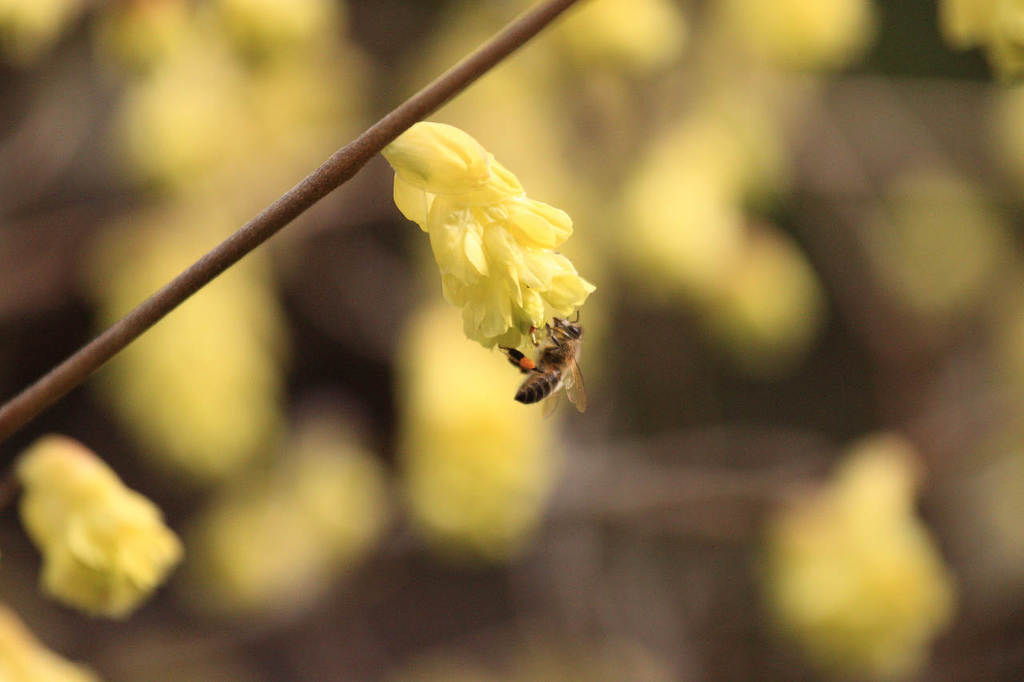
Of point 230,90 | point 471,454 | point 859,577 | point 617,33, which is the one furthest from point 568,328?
point 230,90

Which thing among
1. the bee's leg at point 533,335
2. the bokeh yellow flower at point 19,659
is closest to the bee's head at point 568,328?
the bee's leg at point 533,335

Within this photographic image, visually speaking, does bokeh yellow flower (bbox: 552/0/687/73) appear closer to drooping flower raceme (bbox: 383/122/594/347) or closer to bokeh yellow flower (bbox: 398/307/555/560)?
bokeh yellow flower (bbox: 398/307/555/560)

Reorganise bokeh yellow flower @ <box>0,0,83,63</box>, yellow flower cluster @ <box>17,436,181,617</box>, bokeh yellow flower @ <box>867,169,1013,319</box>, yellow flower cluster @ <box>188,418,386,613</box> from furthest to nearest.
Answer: bokeh yellow flower @ <box>867,169,1013,319</box>, yellow flower cluster @ <box>188,418,386,613</box>, bokeh yellow flower @ <box>0,0,83,63</box>, yellow flower cluster @ <box>17,436,181,617</box>

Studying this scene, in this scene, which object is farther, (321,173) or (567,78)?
(567,78)

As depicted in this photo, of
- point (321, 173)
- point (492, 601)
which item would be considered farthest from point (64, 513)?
point (492, 601)

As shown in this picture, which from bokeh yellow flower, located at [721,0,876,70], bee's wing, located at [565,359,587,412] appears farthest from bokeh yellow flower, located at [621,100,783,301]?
bee's wing, located at [565,359,587,412]

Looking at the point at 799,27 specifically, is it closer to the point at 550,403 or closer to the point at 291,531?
the point at 550,403

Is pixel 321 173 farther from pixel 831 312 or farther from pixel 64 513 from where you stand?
pixel 831 312

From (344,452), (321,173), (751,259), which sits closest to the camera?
(321,173)
